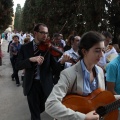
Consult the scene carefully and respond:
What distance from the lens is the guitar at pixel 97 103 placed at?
6.75 feet

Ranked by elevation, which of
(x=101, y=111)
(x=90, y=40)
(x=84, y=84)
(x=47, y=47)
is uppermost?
(x=90, y=40)

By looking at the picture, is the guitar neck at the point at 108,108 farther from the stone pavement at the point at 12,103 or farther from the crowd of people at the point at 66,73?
the stone pavement at the point at 12,103

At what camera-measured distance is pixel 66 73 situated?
6.70ft

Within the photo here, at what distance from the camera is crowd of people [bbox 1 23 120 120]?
1943 millimetres

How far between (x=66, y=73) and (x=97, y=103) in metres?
0.36

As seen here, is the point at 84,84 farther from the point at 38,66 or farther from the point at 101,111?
the point at 38,66

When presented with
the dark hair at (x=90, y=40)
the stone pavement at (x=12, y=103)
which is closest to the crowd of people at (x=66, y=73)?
the dark hair at (x=90, y=40)

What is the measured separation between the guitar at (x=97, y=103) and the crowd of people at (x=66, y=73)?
47 mm

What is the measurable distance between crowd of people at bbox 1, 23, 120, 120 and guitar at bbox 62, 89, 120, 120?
0.05m

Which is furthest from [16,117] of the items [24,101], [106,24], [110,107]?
[106,24]

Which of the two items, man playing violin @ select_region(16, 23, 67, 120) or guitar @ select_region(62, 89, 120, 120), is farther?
man playing violin @ select_region(16, 23, 67, 120)

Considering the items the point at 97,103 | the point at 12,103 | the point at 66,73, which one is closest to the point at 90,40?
the point at 66,73

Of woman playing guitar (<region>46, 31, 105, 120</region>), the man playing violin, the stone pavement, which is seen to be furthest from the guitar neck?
the stone pavement

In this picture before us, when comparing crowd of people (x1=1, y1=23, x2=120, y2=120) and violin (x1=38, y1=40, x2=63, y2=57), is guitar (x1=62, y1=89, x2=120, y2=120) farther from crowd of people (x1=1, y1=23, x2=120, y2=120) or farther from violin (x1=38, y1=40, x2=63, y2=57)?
violin (x1=38, y1=40, x2=63, y2=57)
